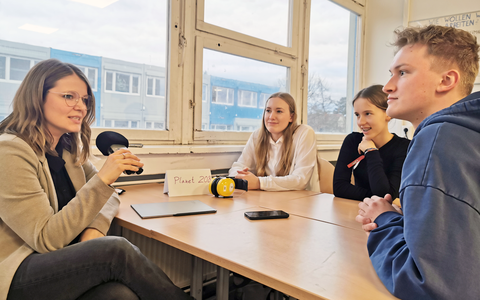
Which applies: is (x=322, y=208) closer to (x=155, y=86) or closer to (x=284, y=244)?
(x=284, y=244)

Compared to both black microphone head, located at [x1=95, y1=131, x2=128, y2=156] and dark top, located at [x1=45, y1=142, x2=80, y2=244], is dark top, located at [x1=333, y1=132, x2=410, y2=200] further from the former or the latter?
dark top, located at [x1=45, y1=142, x2=80, y2=244]

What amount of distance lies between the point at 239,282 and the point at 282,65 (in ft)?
6.23

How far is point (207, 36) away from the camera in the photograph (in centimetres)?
239

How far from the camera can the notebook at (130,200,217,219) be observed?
4.15 feet

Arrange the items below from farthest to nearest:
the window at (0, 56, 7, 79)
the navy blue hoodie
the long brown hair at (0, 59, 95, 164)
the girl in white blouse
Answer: the girl in white blouse → the window at (0, 56, 7, 79) → the long brown hair at (0, 59, 95, 164) → the navy blue hoodie

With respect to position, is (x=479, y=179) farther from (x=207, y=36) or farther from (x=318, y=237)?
(x=207, y=36)

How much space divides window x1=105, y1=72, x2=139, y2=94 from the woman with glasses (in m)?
0.79

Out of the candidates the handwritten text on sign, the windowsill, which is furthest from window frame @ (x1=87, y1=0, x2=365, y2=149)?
the handwritten text on sign

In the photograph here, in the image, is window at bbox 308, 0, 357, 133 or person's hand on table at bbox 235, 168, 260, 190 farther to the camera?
window at bbox 308, 0, 357, 133

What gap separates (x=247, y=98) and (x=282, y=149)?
0.71 meters

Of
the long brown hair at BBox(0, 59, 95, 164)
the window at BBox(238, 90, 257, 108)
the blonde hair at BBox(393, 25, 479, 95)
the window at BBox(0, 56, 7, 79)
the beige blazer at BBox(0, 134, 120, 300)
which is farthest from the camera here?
the window at BBox(238, 90, 257, 108)

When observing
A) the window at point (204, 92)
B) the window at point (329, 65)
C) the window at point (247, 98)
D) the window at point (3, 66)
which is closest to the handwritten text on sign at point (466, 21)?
the window at point (329, 65)

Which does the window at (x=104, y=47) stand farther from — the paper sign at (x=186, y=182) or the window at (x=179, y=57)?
the paper sign at (x=186, y=182)

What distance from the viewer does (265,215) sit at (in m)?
1.24
